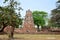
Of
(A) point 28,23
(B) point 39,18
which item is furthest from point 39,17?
(A) point 28,23

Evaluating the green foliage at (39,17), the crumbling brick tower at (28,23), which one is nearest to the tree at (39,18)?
the green foliage at (39,17)

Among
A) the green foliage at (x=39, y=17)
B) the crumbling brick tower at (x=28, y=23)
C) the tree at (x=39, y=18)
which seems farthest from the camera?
the green foliage at (x=39, y=17)

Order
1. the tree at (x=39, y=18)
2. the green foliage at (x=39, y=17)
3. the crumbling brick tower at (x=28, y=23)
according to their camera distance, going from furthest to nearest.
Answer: the green foliage at (x=39, y=17) < the tree at (x=39, y=18) < the crumbling brick tower at (x=28, y=23)

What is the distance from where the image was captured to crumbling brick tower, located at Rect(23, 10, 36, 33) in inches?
2013

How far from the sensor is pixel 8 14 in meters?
24.0

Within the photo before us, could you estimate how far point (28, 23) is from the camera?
2041 inches

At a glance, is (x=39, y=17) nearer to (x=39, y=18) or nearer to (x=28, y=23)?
(x=39, y=18)

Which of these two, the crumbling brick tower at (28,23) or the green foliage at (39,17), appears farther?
the green foliage at (39,17)

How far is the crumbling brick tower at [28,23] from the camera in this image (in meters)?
51.1

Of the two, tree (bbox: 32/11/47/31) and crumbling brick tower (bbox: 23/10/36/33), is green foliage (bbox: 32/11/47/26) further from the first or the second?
crumbling brick tower (bbox: 23/10/36/33)

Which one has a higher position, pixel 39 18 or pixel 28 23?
pixel 39 18

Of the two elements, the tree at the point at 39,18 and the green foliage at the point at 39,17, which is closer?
the tree at the point at 39,18

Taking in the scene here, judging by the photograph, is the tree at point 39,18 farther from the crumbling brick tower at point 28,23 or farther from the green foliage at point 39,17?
the crumbling brick tower at point 28,23

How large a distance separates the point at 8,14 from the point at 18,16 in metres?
3.58
